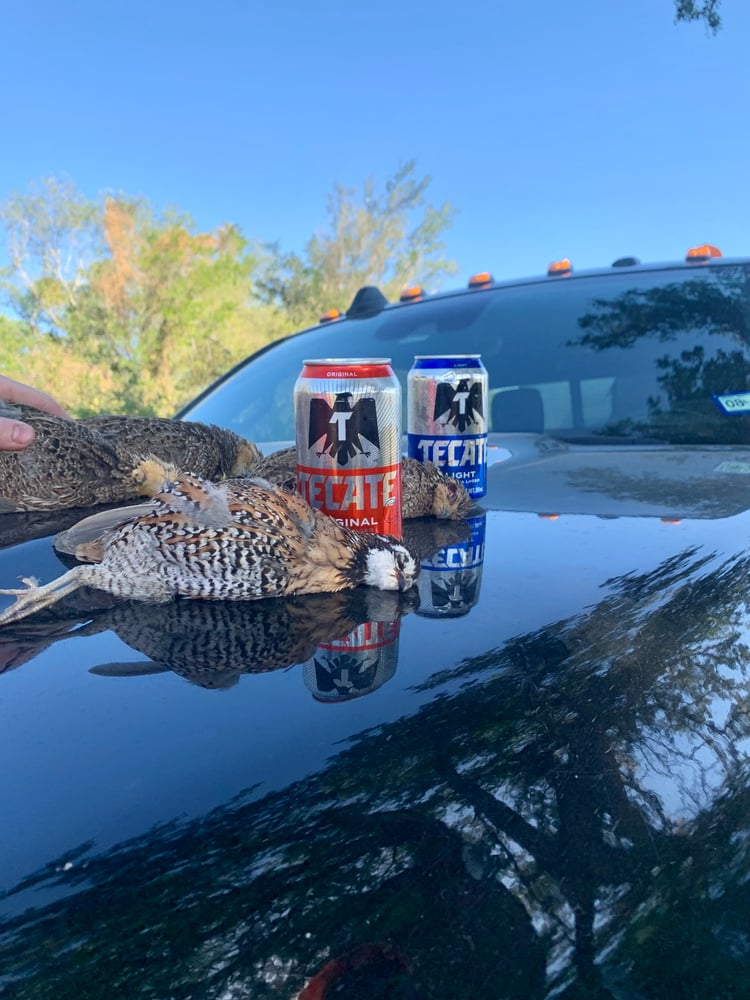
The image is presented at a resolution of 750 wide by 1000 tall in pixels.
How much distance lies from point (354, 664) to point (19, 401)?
1907 millimetres

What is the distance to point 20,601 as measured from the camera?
143 cm

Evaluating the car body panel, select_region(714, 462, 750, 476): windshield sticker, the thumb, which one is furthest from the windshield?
the car body panel

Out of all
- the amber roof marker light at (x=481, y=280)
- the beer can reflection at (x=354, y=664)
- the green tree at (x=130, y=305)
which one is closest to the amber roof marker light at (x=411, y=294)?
the amber roof marker light at (x=481, y=280)

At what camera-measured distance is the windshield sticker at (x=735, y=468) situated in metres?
2.49

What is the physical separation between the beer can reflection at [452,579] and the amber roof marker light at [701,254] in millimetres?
2563

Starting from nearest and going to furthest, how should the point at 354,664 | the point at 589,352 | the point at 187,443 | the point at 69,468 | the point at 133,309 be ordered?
the point at 354,664 < the point at 69,468 < the point at 187,443 < the point at 589,352 < the point at 133,309

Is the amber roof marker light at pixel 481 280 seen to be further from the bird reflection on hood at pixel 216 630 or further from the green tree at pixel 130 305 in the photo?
the green tree at pixel 130 305

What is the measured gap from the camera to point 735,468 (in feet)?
8.39

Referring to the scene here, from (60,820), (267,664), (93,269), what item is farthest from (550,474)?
(93,269)

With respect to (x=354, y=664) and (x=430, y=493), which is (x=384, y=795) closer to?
(x=354, y=664)

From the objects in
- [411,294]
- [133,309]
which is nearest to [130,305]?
[133,309]

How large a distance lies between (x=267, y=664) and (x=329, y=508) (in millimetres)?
526

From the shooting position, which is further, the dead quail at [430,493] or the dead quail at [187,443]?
the dead quail at [187,443]

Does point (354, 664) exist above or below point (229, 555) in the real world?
below
